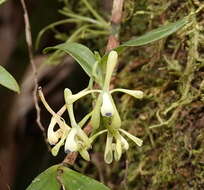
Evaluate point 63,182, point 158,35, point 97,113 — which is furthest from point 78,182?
point 158,35

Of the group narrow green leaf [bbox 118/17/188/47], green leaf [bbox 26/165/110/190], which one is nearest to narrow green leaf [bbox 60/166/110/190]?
green leaf [bbox 26/165/110/190]

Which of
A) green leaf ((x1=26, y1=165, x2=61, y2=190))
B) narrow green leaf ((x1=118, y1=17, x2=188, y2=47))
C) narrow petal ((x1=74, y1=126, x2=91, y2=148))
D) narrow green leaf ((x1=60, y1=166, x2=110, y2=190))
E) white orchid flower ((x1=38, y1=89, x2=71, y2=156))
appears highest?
narrow green leaf ((x1=118, y1=17, x2=188, y2=47))

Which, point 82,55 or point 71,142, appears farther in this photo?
point 82,55

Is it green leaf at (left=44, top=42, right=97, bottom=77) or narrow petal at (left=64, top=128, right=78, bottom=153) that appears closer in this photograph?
narrow petal at (left=64, top=128, right=78, bottom=153)

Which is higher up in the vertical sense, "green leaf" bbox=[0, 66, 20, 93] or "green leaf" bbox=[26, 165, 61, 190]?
"green leaf" bbox=[0, 66, 20, 93]

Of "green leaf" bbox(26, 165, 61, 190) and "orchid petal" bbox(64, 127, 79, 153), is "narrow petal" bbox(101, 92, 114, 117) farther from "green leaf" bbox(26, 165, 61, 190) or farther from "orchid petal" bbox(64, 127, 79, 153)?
"green leaf" bbox(26, 165, 61, 190)

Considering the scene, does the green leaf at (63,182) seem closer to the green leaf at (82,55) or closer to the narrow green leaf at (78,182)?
the narrow green leaf at (78,182)

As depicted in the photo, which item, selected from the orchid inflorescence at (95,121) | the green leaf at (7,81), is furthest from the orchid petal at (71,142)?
the green leaf at (7,81)

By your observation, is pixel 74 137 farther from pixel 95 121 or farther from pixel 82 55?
pixel 82 55

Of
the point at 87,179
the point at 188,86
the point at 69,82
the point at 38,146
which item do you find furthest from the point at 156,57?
the point at 38,146

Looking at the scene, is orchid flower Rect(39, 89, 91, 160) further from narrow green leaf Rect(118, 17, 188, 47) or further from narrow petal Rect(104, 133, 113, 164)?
narrow green leaf Rect(118, 17, 188, 47)
